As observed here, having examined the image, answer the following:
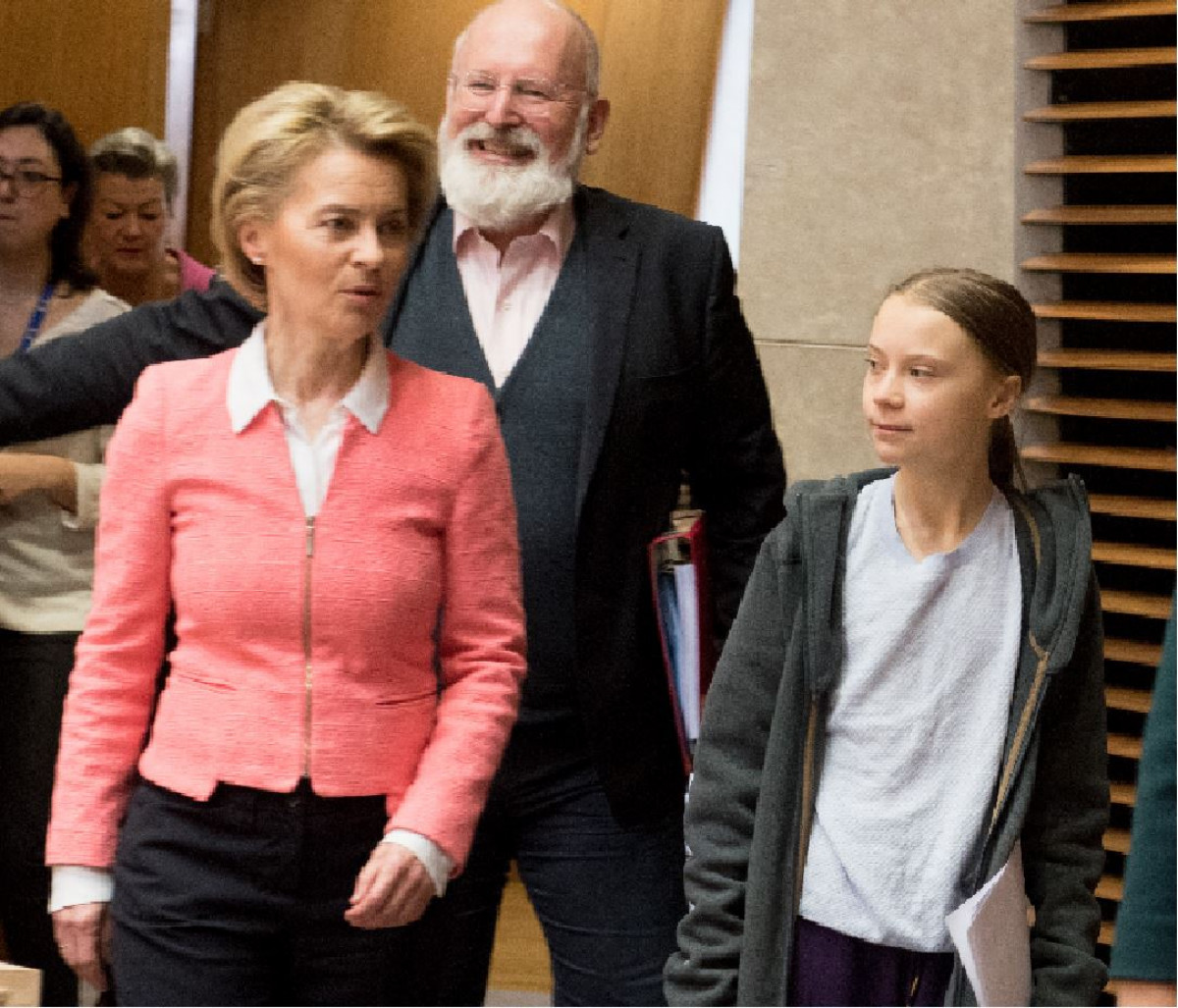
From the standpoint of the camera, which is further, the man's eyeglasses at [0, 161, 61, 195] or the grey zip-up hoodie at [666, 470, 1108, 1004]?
the man's eyeglasses at [0, 161, 61, 195]

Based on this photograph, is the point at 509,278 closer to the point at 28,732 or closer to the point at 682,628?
the point at 682,628

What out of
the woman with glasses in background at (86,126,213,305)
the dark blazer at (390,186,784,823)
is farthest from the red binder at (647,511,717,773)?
the woman with glasses in background at (86,126,213,305)

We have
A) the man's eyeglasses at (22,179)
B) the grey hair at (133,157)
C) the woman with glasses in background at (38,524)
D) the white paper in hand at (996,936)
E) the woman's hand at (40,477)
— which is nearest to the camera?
the white paper in hand at (996,936)

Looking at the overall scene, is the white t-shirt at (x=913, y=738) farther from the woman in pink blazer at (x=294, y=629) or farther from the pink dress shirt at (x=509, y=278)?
the pink dress shirt at (x=509, y=278)

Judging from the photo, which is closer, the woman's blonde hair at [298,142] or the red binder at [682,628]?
the woman's blonde hair at [298,142]

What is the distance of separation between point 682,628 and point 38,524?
1249 millimetres

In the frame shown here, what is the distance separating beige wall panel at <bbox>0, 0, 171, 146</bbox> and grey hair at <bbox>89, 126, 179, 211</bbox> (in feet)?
3.45

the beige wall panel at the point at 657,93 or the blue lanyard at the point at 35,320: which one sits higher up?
the beige wall panel at the point at 657,93

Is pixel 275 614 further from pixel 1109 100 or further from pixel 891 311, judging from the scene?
pixel 1109 100

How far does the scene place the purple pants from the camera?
2346 millimetres

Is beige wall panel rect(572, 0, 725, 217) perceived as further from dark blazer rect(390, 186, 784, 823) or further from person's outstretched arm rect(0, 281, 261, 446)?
person's outstretched arm rect(0, 281, 261, 446)

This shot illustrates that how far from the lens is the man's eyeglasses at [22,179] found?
3693mm

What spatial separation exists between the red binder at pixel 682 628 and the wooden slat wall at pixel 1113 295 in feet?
4.39

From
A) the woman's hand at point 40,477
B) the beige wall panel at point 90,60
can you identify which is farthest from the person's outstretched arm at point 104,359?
the beige wall panel at point 90,60
